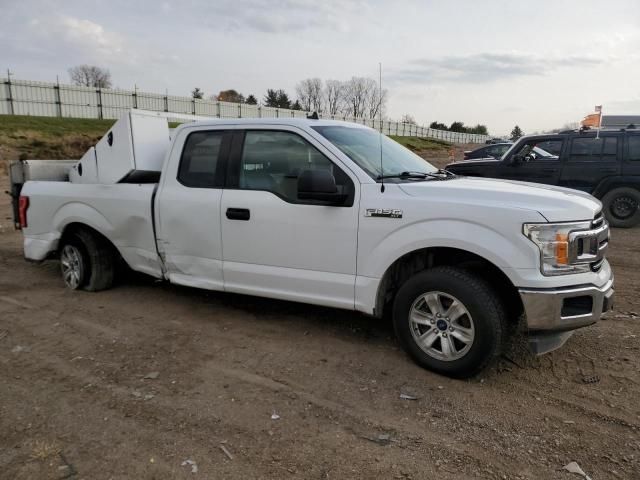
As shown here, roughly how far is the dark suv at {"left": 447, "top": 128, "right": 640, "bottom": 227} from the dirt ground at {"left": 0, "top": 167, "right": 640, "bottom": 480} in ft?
17.9

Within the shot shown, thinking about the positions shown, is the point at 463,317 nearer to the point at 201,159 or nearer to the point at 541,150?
the point at 201,159

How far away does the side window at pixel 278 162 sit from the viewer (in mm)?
4148

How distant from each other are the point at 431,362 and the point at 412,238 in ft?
3.02

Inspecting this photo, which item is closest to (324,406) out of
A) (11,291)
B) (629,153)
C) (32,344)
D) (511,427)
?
(511,427)

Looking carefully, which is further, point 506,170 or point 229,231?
point 506,170

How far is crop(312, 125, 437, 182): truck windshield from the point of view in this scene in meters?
4.09

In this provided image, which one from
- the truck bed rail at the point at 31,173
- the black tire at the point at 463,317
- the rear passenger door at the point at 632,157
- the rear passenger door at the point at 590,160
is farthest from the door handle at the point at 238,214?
the rear passenger door at the point at 632,157

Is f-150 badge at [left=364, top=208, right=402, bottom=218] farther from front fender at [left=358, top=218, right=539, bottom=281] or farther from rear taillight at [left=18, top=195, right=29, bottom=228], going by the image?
rear taillight at [left=18, top=195, right=29, bottom=228]

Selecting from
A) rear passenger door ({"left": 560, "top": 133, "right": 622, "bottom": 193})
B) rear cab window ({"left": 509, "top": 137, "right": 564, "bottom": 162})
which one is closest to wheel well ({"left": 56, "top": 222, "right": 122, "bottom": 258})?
rear cab window ({"left": 509, "top": 137, "right": 564, "bottom": 162})

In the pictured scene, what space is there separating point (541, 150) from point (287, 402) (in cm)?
Result: 892

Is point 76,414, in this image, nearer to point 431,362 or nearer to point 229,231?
point 229,231

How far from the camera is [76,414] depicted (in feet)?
10.6

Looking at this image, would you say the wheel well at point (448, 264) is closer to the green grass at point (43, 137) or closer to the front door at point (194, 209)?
the front door at point (194, 209)

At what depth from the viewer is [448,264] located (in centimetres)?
391
